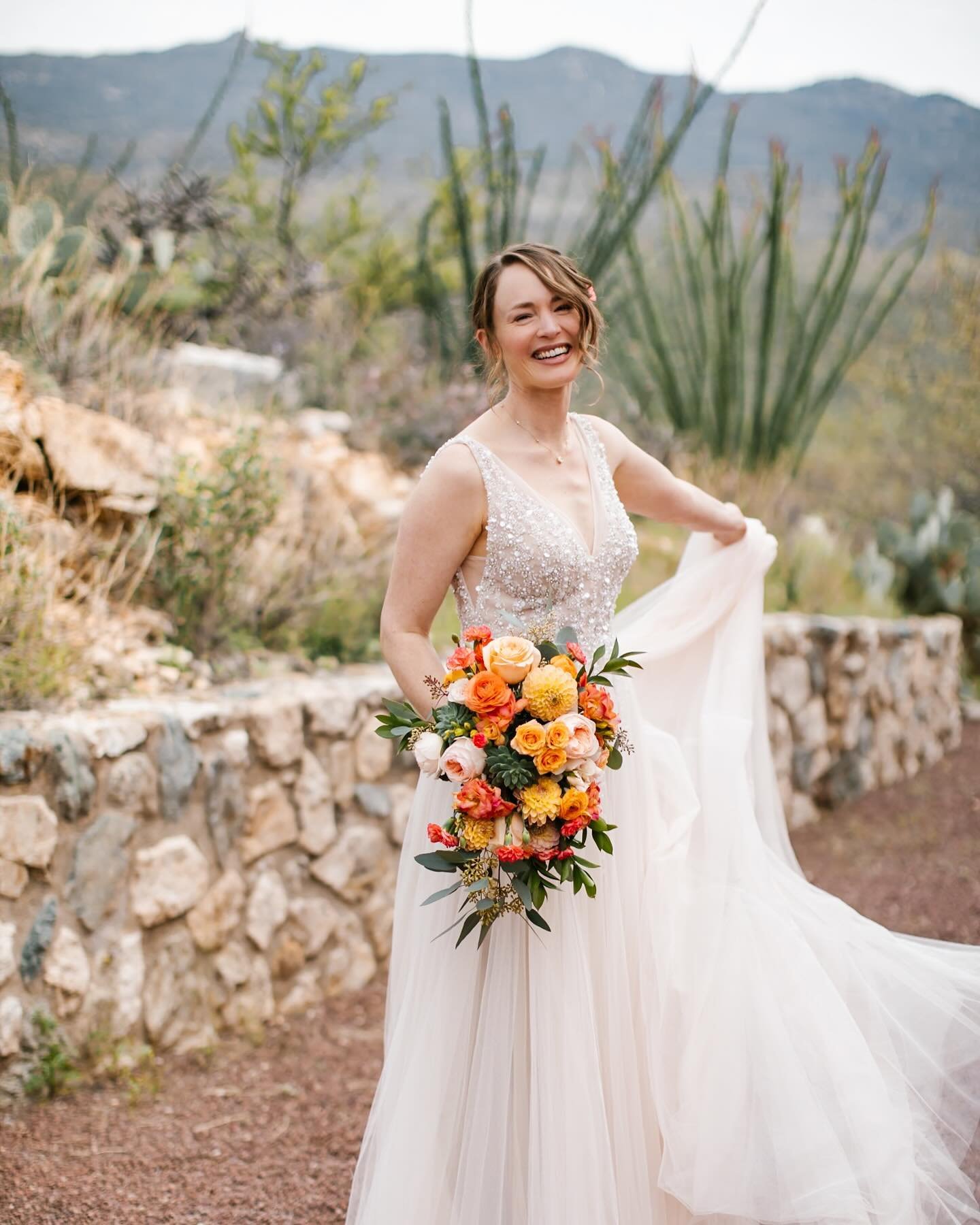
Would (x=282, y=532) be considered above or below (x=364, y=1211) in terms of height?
above

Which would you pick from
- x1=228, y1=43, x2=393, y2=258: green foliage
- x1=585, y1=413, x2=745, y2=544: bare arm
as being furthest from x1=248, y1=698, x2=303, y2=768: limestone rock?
x1=228, y1=43, x2=393, y2=258: green foliage

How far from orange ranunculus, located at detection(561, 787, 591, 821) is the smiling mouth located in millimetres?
934

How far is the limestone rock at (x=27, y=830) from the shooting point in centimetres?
318

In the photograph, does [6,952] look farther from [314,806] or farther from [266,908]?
[314,806]

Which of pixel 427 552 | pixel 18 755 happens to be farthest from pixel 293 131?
pixel 427 552

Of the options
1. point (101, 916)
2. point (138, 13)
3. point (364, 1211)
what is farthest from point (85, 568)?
point (138, 13)

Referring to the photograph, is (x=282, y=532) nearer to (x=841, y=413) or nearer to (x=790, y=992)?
(x=790, y=992)

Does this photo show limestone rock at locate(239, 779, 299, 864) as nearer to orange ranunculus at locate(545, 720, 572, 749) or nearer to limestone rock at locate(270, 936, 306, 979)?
limestone rock at locate(270, 936, 306, 979)

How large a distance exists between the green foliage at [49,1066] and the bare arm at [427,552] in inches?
76.6

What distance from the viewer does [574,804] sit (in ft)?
6.05

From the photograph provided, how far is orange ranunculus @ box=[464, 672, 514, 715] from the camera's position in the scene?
72.0 inches

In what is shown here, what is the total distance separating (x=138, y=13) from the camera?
30.1 ft

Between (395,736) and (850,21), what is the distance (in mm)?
11781

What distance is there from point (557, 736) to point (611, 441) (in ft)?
3.33
